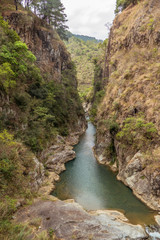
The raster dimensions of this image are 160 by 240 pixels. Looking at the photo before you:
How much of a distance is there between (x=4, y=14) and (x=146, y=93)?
29.8 metres

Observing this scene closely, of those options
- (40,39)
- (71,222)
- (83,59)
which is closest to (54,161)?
(71,222)

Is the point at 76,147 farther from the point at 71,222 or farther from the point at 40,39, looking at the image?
the point at 40,39

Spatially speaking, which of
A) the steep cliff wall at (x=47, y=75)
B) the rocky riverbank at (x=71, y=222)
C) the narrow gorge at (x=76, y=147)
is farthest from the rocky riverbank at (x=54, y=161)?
the steep cliff wall at (x=47, y=75)

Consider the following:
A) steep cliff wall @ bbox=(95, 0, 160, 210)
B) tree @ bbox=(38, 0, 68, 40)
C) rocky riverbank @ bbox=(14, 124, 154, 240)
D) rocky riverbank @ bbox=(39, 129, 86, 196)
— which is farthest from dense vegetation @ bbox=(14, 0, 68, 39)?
rocky riverbank @ bbox=(14, 124, 154, 240)

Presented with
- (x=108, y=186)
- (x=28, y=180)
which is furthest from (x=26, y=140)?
(x=108, y=186)

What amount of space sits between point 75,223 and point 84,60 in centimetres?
9599

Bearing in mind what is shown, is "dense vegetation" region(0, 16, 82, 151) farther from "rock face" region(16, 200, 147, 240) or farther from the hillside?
"rock face" region(16, 200, 147, 240)

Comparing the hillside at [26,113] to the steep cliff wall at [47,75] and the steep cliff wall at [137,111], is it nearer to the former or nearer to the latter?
the steep cliff wall at [47,75]

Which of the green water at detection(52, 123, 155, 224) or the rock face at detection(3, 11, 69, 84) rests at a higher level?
the rock face at detection(3, 11, 69, 84)

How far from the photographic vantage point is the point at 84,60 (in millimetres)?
96688

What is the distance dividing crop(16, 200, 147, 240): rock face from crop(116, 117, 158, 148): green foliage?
987 centimetres

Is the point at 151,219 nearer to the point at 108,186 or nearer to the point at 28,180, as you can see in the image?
the point at 108,186

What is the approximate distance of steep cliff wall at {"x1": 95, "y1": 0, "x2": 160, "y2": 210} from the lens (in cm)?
1869

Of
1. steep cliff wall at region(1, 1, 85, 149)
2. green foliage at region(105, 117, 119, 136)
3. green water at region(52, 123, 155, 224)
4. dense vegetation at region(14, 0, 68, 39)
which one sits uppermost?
dense vegetation at region(14, 0, 68, 39)
